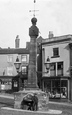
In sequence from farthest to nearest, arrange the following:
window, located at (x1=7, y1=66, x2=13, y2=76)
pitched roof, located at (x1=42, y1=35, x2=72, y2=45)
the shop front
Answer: window, located at (x1=7, y1=66, x2=13, y2=76)
pitched roof, located at (x1=42, y1=35, x2=72, y2=45)
the shop front

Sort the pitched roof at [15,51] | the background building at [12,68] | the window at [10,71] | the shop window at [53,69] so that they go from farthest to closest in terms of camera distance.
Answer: the window at [10,71] → the pitched roof at [15,51] → the background building at [12,68] → the shop window at [53,69]

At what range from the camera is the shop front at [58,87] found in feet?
133

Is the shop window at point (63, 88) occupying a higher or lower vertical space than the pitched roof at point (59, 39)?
lower

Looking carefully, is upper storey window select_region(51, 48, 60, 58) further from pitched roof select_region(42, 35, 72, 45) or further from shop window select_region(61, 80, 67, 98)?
shop window select_region(61, 80, 67, 98)

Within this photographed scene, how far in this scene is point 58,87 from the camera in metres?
41.3

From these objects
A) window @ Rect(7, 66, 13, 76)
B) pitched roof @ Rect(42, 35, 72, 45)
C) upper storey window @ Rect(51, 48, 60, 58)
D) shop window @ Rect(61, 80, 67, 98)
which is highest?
pitched roof @ Rect(42, 35, 72, 45)

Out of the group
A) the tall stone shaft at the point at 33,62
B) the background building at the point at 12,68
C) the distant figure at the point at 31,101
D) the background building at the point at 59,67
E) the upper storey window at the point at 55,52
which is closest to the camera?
the distant figure at the point at 31,101

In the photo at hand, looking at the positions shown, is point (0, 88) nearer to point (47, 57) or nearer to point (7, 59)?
point (7, 59)

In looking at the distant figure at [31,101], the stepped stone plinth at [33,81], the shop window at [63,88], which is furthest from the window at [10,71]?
the distant figure at [31,101]

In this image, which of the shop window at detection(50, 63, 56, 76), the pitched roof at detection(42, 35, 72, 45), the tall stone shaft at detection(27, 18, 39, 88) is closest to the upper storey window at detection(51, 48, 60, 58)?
the pitched roof at detection(42, 35, 72, 45)

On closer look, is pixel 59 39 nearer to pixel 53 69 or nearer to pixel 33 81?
pixel 53 69

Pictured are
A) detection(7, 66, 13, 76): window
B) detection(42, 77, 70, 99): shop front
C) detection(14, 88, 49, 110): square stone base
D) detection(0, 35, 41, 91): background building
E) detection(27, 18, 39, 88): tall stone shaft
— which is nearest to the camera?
detection(14, 88, 49, 110): square stone base

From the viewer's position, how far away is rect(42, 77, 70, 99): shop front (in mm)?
40500

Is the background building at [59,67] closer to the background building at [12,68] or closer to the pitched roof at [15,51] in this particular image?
the background building at [12,68]
